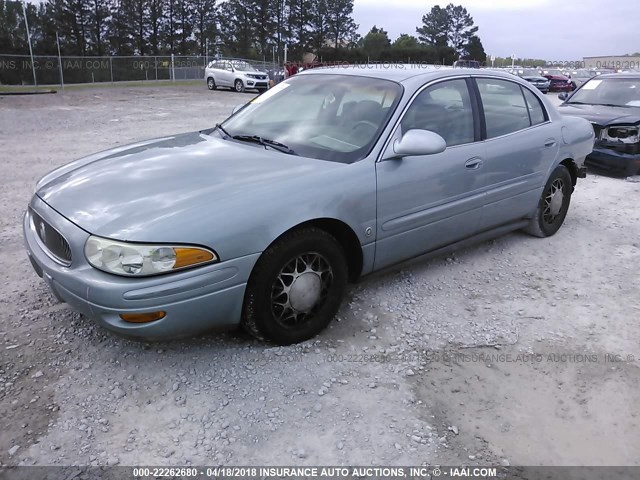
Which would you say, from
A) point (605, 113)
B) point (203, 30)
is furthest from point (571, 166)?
point (203, 30)

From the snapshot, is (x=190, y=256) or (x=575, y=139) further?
(x=575, y=139)

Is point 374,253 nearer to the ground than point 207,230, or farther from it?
nearer to the ground

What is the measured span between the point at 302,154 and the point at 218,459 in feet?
6.16

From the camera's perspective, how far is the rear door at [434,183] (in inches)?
136

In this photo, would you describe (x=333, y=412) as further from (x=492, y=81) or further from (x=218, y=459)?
(x=492, y=81)

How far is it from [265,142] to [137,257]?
1.40 metres

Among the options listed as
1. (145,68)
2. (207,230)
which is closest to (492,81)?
(207,230)

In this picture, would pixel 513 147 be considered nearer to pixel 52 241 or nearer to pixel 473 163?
pixel 473 163

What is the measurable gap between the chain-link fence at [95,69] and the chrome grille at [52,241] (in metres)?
30.0

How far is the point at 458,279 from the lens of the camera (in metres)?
4.20

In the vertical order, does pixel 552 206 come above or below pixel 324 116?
below

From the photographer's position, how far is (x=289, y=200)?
2.94m

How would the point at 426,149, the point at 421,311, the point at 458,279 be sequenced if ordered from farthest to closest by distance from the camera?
the point at 458,279 < the point at 421,311 < the point at 426,149

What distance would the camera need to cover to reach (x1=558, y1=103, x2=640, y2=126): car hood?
785cm
